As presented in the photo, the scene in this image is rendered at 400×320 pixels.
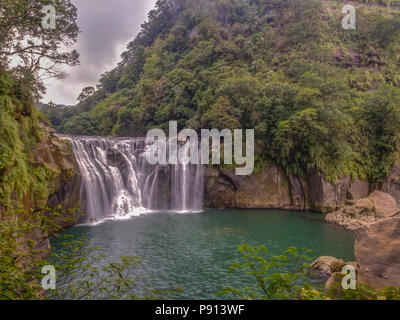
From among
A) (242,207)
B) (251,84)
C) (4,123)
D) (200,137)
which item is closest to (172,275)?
(4,123)

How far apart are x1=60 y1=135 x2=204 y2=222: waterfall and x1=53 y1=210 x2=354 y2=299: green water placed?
240cm

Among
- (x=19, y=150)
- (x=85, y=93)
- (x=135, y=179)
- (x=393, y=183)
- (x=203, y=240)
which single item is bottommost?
(x=203, y=240)

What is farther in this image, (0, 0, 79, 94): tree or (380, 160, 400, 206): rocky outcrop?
(380, 160, 400, 206): rocky outcrop

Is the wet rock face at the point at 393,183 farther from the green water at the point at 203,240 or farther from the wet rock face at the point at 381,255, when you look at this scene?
the wet rock face at the point at 381,255

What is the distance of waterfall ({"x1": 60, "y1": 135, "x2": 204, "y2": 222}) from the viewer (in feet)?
64.8

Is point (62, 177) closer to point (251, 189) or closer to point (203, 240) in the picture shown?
point (203, 240)

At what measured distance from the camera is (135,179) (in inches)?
883

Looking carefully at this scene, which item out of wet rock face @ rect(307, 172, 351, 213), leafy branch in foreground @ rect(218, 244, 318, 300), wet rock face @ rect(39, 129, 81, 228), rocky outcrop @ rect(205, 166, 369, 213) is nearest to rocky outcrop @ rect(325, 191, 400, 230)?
wet rock face @ rect(307, 172, 351, 213)

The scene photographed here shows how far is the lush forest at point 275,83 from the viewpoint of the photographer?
72.4 ft

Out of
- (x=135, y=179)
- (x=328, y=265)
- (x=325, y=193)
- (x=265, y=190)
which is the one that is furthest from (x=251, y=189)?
(x=328, y=265)

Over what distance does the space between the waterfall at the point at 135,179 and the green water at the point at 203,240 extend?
2.40 meters

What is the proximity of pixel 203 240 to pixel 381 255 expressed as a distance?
27.7 feet

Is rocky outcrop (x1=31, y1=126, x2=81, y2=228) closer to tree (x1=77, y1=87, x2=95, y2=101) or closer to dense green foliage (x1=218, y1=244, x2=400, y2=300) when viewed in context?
dense green foliage (x1=218, y1=244, x2=400, y2=300)

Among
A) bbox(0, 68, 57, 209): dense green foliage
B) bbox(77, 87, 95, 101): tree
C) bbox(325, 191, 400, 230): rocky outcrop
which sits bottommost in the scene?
bbox(325, 191, 400, 230): rocky outcrop
